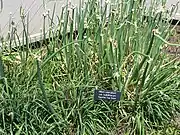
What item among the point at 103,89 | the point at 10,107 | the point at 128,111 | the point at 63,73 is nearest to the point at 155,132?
the point at 128,111

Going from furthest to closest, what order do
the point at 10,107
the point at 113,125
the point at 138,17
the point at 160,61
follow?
the point at 138,17 < the point at 160,61 < the point at 113,125 < the point at 10,107

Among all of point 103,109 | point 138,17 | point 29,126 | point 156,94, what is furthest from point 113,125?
point 138,17

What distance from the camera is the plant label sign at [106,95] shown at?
118 inches

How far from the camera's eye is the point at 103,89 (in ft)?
10.6

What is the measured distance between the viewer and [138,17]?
3.62 m

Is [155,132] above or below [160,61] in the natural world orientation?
below

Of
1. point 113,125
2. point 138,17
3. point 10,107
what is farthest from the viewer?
point 138,17

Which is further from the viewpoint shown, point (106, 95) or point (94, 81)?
point (94, 81)

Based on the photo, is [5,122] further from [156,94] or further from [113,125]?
[156,94]

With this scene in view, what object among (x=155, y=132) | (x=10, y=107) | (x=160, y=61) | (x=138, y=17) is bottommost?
(x=155, y=132)

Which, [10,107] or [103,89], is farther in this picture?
[103,89]

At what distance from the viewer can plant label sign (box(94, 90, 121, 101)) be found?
9.84ft

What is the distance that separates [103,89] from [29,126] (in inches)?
25.3

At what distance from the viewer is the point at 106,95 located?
9.93 ft
